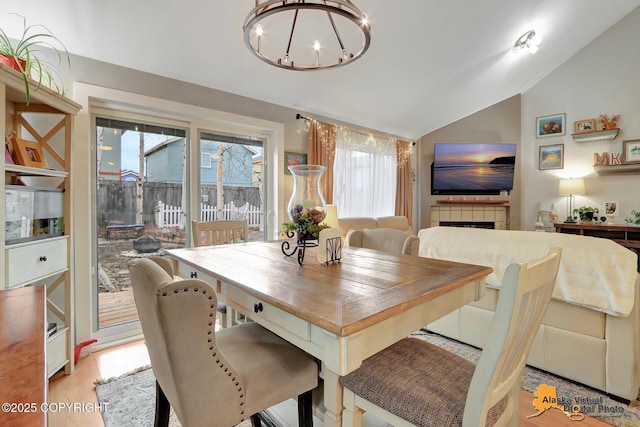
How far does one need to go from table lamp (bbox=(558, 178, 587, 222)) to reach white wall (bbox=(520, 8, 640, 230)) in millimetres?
85

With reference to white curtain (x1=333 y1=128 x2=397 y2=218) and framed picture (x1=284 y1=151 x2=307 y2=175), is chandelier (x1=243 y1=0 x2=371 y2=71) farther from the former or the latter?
white curtain (x1=333 y1=128 x2=397 y2=218)

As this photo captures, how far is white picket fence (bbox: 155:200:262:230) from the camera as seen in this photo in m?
2.93

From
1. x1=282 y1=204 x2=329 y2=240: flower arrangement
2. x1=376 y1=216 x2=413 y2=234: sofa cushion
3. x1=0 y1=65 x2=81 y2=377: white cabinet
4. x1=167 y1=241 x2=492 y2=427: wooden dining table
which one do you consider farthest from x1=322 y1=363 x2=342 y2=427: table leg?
x1=376 y1=216 x2=413 y2=234: sofa cushion

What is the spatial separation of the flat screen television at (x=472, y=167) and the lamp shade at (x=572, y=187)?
0.78 meters

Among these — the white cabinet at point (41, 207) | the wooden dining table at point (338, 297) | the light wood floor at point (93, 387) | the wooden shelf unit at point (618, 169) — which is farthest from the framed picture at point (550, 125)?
the white cabinet at point (41, 207)

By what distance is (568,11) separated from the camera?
13.4 ft

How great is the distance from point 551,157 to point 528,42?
87.8 inches

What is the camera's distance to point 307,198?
1705 mm

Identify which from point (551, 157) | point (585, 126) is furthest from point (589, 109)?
point (551, 157)

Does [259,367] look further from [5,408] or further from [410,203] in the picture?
[410,203]

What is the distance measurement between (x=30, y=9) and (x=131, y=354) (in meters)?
2.55

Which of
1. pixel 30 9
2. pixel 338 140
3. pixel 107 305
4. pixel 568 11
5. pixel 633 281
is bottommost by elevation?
pixel 107 305

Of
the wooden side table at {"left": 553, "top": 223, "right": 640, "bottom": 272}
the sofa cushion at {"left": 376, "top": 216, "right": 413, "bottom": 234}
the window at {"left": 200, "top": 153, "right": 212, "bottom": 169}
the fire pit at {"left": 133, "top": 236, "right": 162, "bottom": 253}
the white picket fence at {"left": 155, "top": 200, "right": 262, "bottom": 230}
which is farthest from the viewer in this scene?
the sofa cushion at {"left": 376, "top": 216, "right": 413, "bottom": 234}

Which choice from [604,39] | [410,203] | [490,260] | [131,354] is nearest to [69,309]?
[131,354]
